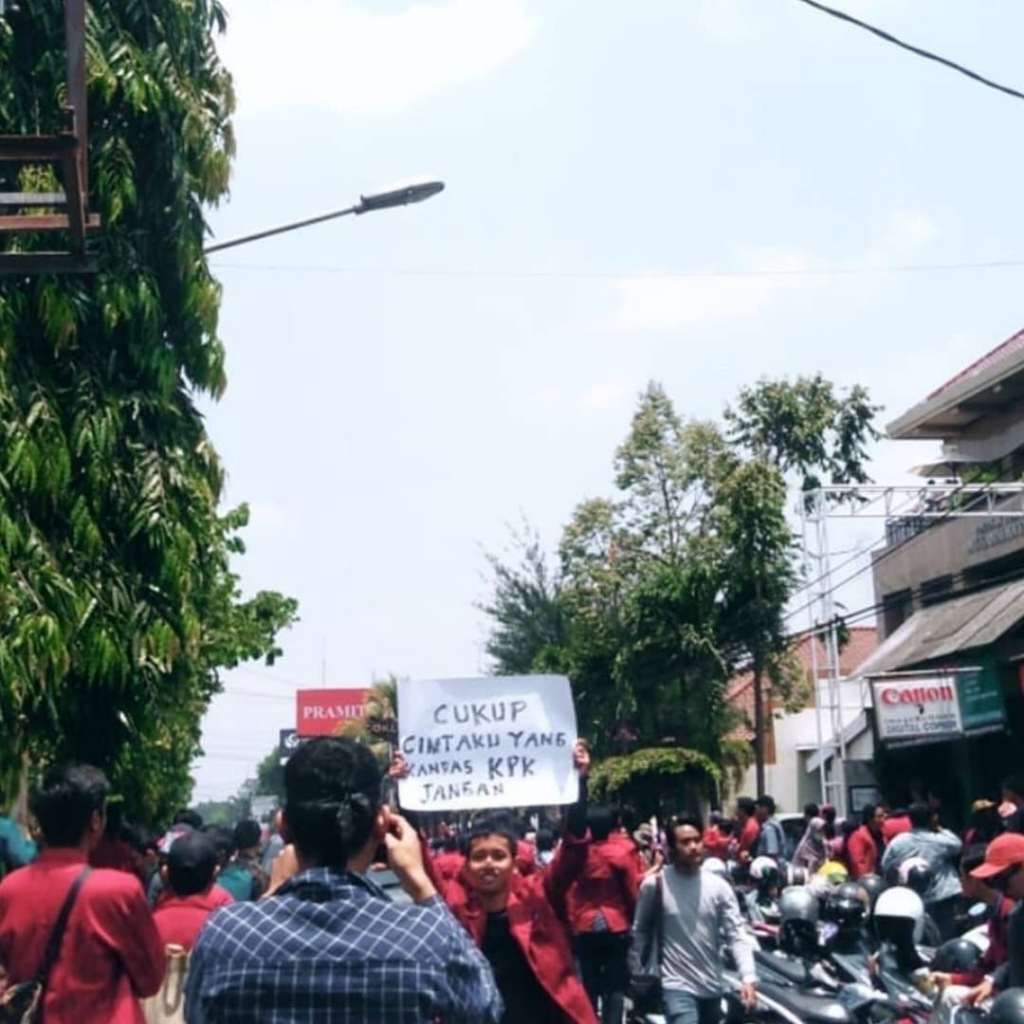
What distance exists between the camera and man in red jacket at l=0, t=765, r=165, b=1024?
20.1 ft

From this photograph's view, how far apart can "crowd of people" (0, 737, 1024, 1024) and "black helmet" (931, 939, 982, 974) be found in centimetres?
10

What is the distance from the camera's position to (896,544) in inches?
1334

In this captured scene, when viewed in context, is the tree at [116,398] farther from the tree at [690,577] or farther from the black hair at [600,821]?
the tree at [690,577]

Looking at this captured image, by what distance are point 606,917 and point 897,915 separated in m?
3.29

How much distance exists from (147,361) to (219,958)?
10.4 meters

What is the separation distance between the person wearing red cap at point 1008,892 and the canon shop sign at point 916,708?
18.6m

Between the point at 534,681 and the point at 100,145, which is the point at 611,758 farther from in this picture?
the point at 534,681

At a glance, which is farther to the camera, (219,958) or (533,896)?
(533,896)

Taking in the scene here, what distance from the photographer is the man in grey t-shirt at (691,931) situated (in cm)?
967

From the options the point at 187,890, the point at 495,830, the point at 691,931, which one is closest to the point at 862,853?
the point at 691,931

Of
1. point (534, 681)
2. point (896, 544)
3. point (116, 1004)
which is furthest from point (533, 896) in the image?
point (896, 544)

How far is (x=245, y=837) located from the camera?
12398mm

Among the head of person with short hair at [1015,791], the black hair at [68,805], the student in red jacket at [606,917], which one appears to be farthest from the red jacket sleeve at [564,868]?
the head of person with short hair at [1015,791]

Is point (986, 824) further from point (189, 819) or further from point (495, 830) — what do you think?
point (495, 830)
